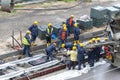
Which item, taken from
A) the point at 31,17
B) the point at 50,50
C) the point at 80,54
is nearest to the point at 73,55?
the point at 80,54

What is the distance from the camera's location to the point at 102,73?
1945 centimetres

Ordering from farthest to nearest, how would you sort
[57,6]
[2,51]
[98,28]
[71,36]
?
[57,6] → [98,28] → [71,36] → [2,51]

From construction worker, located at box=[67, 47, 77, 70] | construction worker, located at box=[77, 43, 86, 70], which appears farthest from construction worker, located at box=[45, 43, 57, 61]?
construction worker, located at box=[77, 43, 86, 70]

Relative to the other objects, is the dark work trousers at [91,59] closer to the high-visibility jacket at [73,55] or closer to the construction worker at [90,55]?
the construction worker at [90,55]

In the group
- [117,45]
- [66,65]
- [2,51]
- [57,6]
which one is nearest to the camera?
[117,45]

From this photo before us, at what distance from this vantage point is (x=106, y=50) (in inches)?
768

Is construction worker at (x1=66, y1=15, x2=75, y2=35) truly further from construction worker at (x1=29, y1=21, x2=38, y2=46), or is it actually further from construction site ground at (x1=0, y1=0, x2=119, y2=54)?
construction worker at (x1=29, y1=21, x2=38, y2=46)

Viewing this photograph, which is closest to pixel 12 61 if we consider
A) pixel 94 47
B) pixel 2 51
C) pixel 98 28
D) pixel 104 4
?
pixel 2 51

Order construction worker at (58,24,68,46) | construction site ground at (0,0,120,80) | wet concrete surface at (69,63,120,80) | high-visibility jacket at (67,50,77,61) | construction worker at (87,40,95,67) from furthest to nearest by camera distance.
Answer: construction site ground at (0,0,120,80), construction worker at (58,24,68,46), construction worker at (87,40,95,67), high-visibility jacket at (67,50,77,61), wet concrete surface at (69,63,120,80)

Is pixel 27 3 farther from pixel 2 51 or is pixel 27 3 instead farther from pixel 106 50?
pixel 106 50

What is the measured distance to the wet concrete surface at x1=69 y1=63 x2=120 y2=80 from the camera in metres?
18.9

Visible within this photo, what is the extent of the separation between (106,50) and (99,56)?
1.03 meters

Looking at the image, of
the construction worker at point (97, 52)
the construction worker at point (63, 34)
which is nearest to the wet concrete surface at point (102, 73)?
the construction worker at point (97, 52)

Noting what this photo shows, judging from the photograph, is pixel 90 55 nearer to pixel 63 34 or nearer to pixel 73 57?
pixel 73 57
